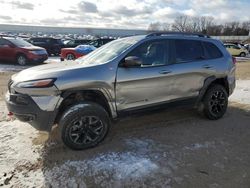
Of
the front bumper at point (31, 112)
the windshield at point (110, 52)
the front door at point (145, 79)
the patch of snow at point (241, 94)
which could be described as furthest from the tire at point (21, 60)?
the front door at point (145, 79)

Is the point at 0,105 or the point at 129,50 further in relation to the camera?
the point at 0,105

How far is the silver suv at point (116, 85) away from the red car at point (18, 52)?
10677 millimetres

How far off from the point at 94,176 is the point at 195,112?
3.44 meters

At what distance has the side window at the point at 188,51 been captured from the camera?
201 inches

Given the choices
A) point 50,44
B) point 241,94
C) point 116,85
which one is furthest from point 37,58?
point 116,85

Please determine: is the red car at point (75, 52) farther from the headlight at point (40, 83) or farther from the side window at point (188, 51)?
the headlight at point (40, 83)

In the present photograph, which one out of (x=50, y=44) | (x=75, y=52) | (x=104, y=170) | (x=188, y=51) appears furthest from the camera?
(x=50, y=44)

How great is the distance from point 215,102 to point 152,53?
6.24ft

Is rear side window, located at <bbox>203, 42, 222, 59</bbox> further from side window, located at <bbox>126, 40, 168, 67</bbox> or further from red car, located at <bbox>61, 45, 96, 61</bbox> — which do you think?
red car, located at <bbox>61, 45, 96, 61</bbox>

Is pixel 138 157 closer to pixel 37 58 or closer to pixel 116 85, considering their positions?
pixel 116 85

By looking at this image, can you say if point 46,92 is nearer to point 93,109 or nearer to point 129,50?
point 93,109

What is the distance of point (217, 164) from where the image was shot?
3.87 metres

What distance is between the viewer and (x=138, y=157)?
13.3ft

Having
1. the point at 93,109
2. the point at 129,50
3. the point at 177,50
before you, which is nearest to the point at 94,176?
the point at 93,109
